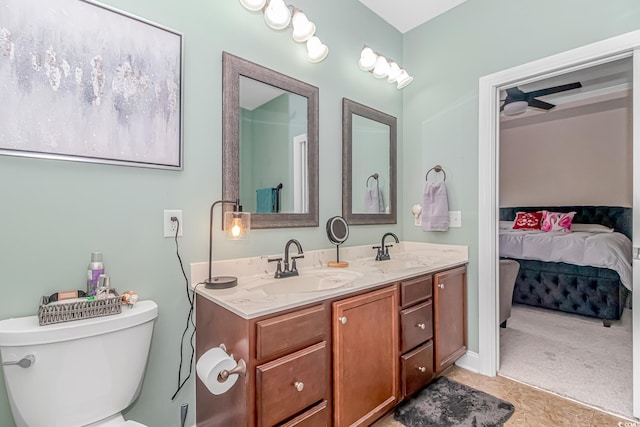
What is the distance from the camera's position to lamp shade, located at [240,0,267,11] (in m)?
1.63

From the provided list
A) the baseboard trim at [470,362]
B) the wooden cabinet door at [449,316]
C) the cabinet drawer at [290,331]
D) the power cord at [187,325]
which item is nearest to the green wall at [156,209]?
the power cord at [187,325]

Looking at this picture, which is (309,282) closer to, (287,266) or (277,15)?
(287,266)

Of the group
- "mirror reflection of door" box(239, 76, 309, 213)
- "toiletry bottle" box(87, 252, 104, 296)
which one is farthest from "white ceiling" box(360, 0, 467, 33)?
"toiletry bottle" box(87, 252, 104, 296)

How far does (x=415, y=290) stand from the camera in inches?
69.8

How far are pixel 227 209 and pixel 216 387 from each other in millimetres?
797

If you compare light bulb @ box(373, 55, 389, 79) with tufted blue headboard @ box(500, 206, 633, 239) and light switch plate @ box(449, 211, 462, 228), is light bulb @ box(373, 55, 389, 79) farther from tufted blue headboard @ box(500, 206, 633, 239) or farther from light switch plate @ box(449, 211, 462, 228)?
tufted blue headboard @ box(500, 206, 633, 239)

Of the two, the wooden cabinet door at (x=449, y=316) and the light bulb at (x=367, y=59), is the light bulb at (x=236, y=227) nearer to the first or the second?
the wooden cabinet door at (x=449, y=316)

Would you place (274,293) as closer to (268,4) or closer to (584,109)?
(268,4)

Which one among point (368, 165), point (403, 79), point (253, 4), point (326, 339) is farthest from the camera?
point (403, 79)

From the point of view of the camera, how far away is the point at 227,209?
5.21 feet

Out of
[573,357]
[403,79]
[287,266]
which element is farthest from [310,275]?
[573,357]

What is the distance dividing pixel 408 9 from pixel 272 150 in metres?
1.61

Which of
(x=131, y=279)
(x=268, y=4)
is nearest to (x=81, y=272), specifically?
(x=131, y=279)

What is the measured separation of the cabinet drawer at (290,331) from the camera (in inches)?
43.9
